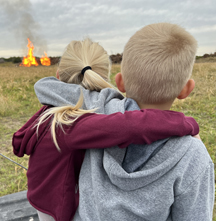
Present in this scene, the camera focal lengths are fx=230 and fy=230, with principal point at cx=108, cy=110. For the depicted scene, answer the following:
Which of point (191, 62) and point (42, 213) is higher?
point (191, 62)

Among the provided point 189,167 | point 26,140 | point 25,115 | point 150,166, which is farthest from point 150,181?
point 25,115

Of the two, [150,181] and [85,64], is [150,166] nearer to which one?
[150,181]

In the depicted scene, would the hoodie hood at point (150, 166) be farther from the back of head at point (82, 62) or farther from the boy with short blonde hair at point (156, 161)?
the back of head at point (82, 62)

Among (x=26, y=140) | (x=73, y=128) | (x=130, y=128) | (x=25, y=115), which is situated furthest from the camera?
(x=25, y=115)

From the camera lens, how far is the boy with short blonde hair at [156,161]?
917mm

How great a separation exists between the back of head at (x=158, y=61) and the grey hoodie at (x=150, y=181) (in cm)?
10

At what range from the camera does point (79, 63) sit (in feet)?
4.25

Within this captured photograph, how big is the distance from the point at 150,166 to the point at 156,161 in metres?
0.03

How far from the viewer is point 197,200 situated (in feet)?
3.18

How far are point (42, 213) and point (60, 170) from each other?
0.37 m

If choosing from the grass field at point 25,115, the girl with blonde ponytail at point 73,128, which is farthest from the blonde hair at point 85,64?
the grass field at point 25,115

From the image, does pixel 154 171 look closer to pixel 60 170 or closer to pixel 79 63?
pixel 60 170

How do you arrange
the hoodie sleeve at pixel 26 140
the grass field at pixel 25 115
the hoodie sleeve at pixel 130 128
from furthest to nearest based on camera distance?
the grass field at pixel 25 115 → the hoodie sleeve at pixel 26 140 → the hoodie sleeve at pixel 130 128

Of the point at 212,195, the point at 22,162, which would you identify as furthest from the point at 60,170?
the point at 22,162
